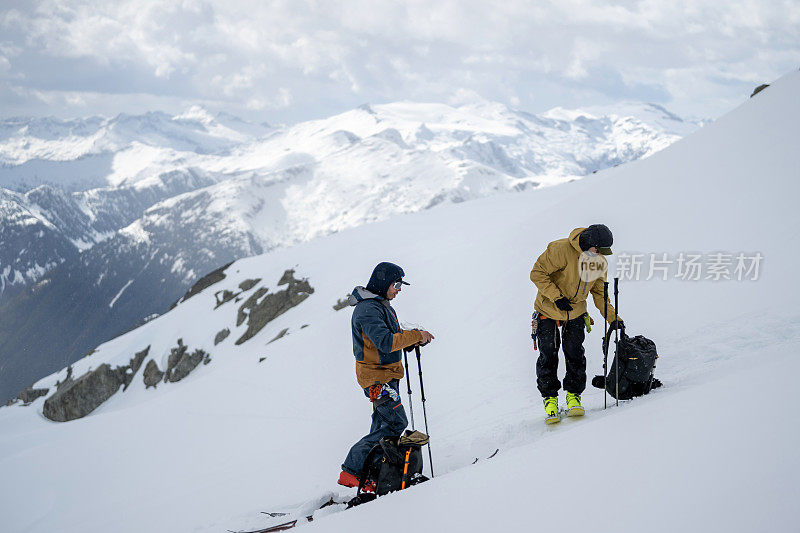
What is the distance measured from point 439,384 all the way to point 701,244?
24.3 feet

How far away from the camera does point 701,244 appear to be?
11688mm

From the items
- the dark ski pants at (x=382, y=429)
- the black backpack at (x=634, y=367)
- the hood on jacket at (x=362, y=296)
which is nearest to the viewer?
the hood on jacket at (x=362, y=296)

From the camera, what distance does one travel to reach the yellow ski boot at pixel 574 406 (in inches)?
256

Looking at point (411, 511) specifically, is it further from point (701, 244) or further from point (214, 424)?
point (214, 424)

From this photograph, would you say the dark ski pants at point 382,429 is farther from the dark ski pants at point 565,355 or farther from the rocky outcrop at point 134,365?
the rocky outcrop at point 134,365

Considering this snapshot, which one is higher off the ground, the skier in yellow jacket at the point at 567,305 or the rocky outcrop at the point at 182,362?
the skier in yellow jacket at the point at 567,305

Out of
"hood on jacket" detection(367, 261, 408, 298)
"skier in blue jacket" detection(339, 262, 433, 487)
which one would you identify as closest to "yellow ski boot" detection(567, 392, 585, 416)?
"skier in blue jacket" detection(339, 262, 433, 487)

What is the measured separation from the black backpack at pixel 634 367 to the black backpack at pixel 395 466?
116 inches

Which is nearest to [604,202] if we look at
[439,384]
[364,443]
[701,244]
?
[701,244]

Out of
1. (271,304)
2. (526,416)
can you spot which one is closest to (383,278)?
(526,416)

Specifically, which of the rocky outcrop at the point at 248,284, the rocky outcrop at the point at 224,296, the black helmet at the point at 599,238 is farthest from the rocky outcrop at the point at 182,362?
the black helmet at the point at 599,238

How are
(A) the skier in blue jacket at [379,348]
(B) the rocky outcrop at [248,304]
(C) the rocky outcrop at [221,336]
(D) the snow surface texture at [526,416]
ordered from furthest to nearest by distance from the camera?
(B) the rocky outcrop at [248,304] → (C) the rocky outcrop at [221,336] → (A) the skier in blue jacket at [379,348] → (D) the snow surface texture at [526,416]

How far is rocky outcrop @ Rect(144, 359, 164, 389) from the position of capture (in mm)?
43562

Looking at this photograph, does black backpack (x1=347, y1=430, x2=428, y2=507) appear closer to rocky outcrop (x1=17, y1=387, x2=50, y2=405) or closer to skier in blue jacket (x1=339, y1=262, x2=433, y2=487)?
skier in blue jacket (x1=339, y1=262, x2=433, y2=487)
